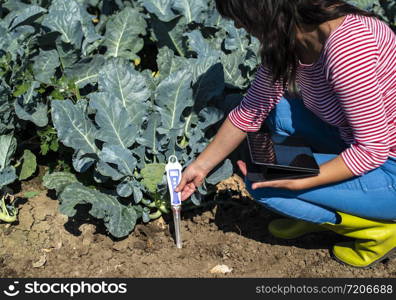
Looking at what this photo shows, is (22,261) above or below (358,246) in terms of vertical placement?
below

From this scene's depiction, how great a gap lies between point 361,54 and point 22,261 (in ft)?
6.43

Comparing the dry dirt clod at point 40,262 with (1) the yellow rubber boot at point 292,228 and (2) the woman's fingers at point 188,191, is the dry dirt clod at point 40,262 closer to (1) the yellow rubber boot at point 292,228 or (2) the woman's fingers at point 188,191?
(2) the woman's fingers at point 188,191

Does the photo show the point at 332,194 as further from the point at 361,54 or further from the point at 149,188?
the point at 149,188

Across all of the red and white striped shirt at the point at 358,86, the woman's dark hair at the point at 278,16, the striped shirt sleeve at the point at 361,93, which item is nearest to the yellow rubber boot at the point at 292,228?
the red and white striped shirt at the point at 358,86

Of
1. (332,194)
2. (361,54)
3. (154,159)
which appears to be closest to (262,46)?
(361,54)

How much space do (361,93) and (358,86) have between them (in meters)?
0.03

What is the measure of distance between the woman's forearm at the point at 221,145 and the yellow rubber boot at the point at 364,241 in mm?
595

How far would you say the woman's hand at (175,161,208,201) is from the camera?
2990mm

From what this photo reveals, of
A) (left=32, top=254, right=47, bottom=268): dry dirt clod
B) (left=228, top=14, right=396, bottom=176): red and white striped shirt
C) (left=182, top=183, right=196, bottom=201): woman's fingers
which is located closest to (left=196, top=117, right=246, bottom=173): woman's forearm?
(left=182, top=183, right=196, bottom=201): woman's fingers

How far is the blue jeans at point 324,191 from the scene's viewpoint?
2.77m

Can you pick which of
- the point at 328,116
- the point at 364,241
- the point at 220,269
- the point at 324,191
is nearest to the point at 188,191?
the point at 220,269

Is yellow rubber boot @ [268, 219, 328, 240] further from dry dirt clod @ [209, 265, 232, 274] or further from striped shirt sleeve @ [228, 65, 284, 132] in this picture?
striped shirt sleeve @ [228, 65, 284, 132]

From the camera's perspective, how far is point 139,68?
4.25m

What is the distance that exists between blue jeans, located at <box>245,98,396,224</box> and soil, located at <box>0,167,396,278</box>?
32 centimetres
